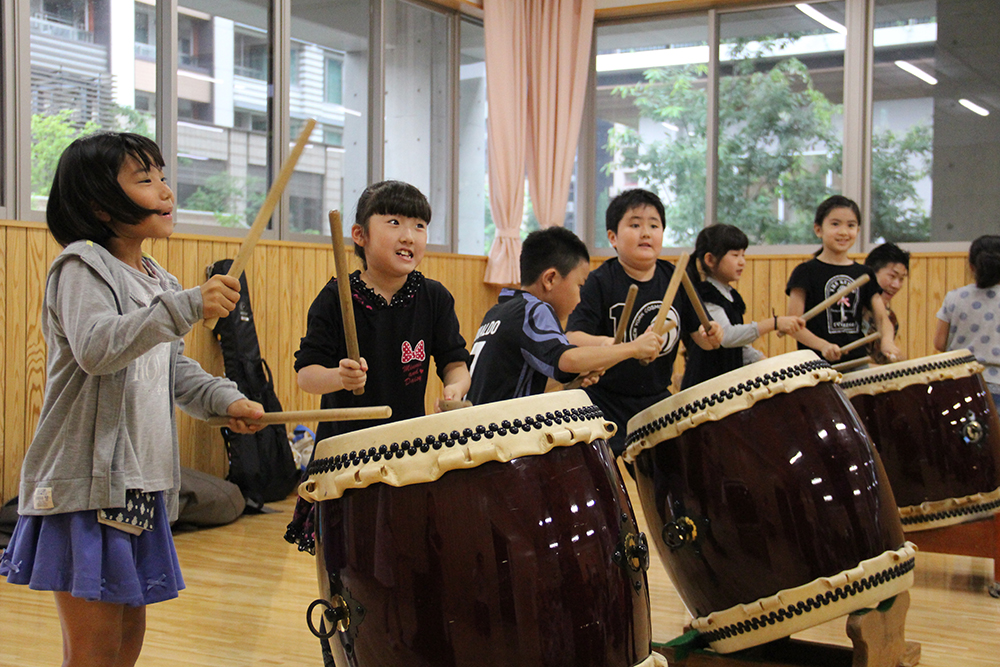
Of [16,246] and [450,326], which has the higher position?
[16,246]

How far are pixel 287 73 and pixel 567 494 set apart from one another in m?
3.83

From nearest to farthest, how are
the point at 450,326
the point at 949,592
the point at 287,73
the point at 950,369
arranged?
the point at 450,326, the point at 950,369, the point at 949,592, the point at 287,73

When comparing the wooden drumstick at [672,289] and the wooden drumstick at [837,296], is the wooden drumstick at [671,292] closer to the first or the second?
the wooden drumstick at [672,289]

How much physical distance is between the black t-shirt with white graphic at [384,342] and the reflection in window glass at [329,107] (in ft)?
10.0

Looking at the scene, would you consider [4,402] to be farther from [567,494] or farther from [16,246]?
[567,494]

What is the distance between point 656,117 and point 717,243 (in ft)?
8.77

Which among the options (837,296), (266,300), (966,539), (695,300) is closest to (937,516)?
(966,539)

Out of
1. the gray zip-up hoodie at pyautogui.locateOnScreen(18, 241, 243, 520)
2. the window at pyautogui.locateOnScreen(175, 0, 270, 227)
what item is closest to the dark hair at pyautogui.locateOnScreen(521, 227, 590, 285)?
the gray zip-up hoodie at pyautogui.locateOnScreen(18, 241, 243, 520)

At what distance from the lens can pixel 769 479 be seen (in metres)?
1.69

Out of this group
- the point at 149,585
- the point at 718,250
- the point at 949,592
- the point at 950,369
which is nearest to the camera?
the point at 149,585

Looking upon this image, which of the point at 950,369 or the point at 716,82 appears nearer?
the point at 950,369

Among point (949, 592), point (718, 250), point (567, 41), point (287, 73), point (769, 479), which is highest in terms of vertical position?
point (567, 41)

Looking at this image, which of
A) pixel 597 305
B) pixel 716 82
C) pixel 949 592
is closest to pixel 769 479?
pixel 597 305

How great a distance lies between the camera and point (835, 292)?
137 inches
